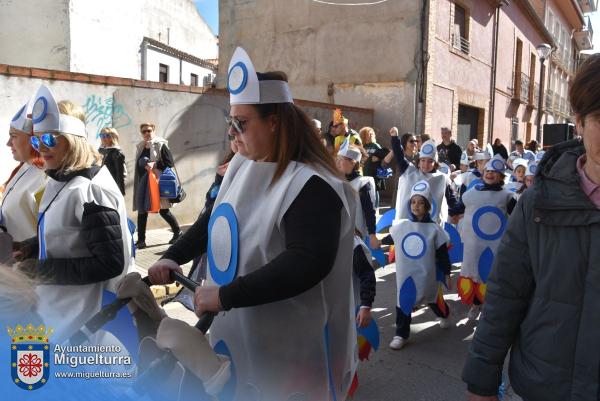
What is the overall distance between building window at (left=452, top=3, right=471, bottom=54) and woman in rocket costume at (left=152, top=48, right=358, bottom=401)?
53.1 ft

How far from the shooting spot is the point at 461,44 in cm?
1725

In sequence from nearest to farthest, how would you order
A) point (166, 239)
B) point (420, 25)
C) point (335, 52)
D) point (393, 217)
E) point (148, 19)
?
point (393, 217)
point (166, 239)
point (420, 25)
point (335, 52)
point (148, 19)

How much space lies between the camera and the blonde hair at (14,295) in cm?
102

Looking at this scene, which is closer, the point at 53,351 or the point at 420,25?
the point at 53,351

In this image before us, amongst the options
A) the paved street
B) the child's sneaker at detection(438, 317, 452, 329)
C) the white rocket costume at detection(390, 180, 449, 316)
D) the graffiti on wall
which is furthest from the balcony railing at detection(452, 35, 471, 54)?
the child's sneaker at detection(438, 317, 452, 329)

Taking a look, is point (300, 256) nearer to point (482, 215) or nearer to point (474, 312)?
point (482, 215)

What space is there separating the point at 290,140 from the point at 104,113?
7129mm

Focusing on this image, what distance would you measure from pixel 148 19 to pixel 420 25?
17256mm

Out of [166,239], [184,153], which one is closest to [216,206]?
[166,239]

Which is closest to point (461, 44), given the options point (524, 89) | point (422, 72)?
point (422, 72)

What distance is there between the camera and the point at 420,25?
14398 millimetres

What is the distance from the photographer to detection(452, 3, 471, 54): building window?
54.6ft

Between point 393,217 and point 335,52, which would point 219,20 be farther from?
point 393,217

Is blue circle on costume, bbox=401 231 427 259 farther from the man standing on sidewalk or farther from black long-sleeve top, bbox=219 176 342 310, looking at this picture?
black long-sleeve top, bbox=219 176 342 310
